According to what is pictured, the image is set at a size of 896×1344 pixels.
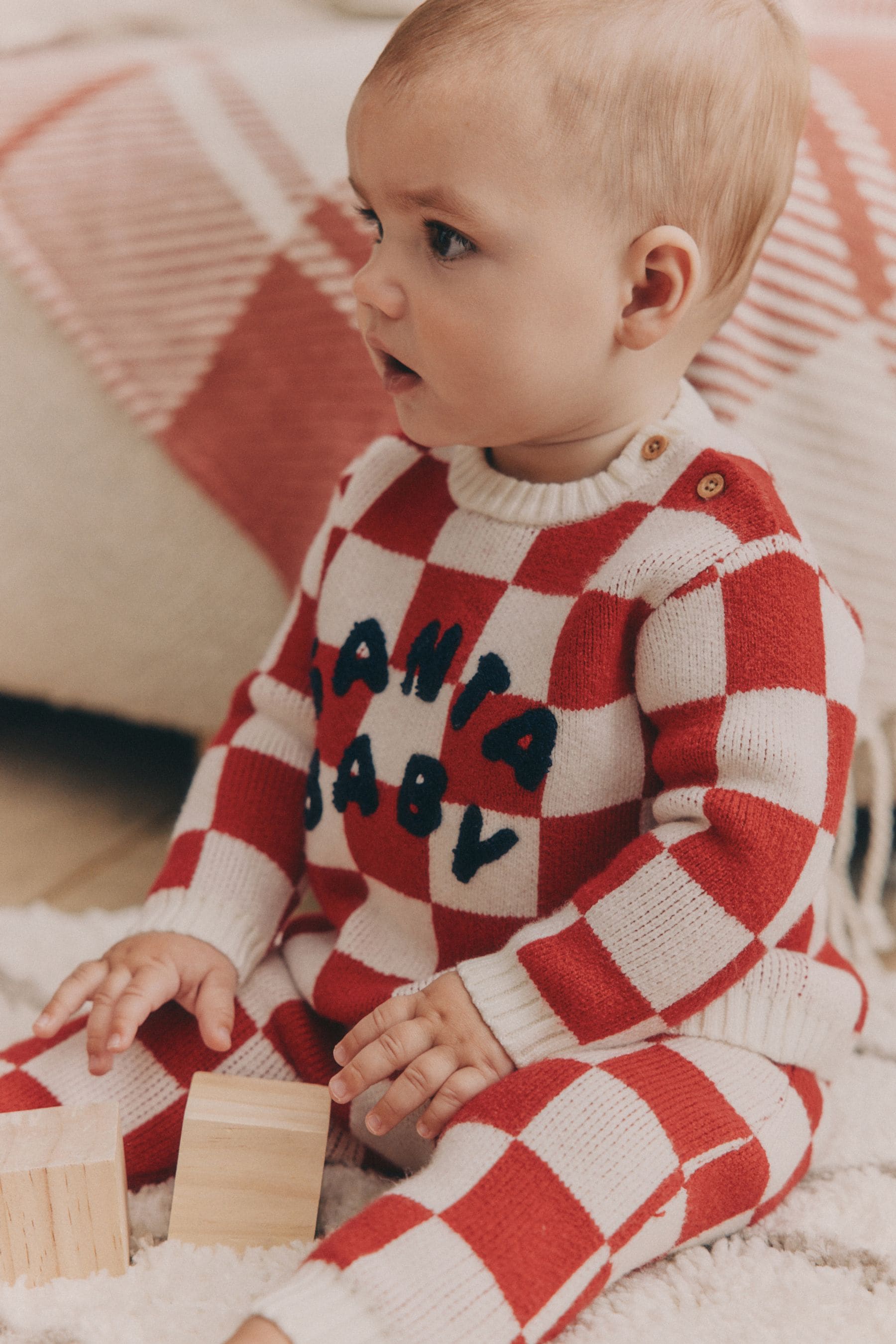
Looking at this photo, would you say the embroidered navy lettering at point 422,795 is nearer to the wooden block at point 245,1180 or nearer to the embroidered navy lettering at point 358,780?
the embroidered navy lettering at point 358,780

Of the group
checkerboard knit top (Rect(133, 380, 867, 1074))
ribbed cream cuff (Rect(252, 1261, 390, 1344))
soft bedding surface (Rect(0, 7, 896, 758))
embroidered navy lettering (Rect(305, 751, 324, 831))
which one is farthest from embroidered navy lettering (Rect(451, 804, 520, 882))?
soft bedding surface (Rect(0, 7, 896, 758))

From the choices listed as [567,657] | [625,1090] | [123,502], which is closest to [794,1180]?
[625,1090]

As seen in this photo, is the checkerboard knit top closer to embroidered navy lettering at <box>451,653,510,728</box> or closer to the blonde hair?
embroidered navy lettering at <box>451,653,510,728</box>

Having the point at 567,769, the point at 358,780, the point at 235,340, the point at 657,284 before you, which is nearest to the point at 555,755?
the point at 567,769

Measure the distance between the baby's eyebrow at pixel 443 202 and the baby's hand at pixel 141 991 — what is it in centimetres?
39

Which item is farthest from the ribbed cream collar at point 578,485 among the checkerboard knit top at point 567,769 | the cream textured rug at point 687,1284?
the cream textured rug at point 687,1284

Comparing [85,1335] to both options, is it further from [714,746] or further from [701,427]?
[701,427]

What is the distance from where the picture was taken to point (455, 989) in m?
0.58

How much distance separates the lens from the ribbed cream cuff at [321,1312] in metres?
0.44

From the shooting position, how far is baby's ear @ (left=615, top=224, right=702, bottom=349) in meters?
0.56

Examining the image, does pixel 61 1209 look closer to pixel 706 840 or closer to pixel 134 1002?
pixel 134 1002

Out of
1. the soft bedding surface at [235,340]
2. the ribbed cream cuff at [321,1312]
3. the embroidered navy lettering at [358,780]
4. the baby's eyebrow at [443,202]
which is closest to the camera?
the ribbed cream cuff at [321,1312]

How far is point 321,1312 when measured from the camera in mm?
450

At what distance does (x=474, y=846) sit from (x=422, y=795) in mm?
39
